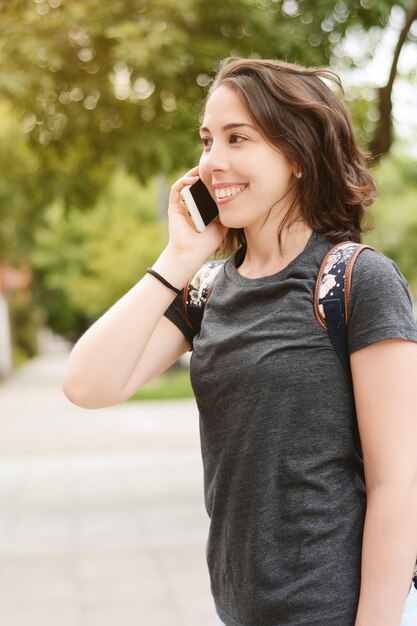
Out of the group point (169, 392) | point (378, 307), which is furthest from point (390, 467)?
point (169, 392)

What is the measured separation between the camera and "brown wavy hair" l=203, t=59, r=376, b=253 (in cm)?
174

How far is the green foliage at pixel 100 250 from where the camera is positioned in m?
25.7

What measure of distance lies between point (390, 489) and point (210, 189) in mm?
721

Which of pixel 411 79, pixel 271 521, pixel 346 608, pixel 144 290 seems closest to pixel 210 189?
pixel 144 290

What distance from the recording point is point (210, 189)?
1911 millimetres

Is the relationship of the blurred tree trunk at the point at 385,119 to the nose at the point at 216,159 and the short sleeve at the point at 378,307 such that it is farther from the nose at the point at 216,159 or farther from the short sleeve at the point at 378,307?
the short sleeve at the point at 378,307

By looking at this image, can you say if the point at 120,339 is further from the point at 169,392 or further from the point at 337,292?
the point at 169,392

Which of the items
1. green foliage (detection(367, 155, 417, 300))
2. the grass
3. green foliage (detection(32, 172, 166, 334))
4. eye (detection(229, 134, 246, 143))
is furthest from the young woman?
green foliage (detection(367, 155, 417, 300))

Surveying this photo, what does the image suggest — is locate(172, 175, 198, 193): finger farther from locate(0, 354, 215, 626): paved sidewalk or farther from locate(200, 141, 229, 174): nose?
locate(0, 354, 215, 626): paved sidewalk

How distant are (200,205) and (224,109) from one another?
237 mm

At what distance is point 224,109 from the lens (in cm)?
176

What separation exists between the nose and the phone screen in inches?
5.0

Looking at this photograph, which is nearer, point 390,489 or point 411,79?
point 390,489

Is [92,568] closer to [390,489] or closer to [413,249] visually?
[390,489]
